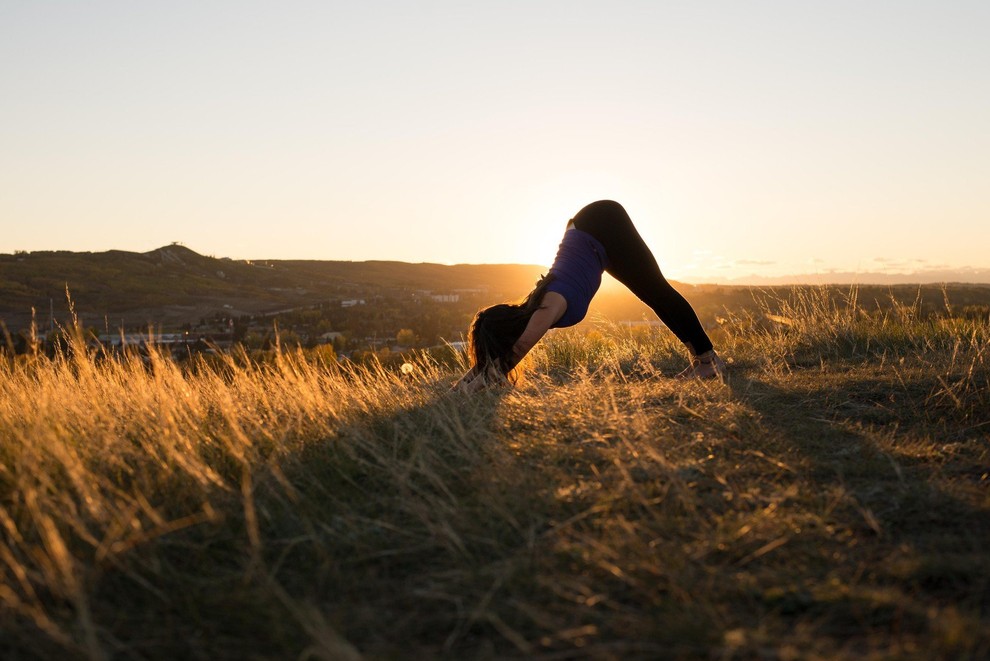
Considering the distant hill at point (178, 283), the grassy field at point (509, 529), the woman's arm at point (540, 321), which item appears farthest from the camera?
the distant hill at point (178, 283)

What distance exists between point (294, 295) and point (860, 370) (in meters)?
45.9

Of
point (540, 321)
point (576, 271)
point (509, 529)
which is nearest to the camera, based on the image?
point (509, 529)

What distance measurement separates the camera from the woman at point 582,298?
201 inches

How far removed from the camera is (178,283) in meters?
47.3

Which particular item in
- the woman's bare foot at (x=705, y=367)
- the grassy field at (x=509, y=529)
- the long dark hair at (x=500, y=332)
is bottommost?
the grassy field at (x=509, y=529)

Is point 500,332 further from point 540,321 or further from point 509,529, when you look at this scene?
point 509,529

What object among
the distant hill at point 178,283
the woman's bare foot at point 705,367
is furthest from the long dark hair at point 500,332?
the distant hill at point 178,283

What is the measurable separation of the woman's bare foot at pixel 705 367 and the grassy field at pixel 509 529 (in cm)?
111

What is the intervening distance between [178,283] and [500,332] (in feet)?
153

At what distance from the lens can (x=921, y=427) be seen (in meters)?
3.47

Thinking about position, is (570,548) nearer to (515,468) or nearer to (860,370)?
(515,468)

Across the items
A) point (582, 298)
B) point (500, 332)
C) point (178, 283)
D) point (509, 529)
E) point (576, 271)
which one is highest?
point (178, 283)

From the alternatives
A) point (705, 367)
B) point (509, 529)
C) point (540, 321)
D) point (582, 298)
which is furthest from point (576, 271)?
point (509, 529)

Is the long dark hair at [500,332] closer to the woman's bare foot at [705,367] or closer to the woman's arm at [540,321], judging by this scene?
the woman's arm at [540,321]
